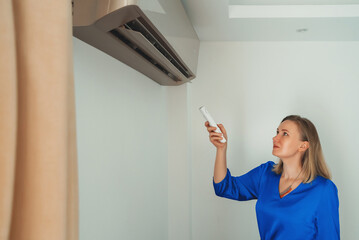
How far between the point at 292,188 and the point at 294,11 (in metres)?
1.07

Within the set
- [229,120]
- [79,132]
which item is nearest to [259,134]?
[229,120]

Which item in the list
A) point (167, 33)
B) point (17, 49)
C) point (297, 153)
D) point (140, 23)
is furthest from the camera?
point (297, 153)

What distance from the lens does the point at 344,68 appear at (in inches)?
90.0

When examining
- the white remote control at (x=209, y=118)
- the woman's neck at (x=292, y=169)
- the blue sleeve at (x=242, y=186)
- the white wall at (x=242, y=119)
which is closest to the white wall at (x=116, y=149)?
the white wall at (x=242, y=119)

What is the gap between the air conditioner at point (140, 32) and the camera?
79 centimetres

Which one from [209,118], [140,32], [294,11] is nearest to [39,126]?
[140,32]

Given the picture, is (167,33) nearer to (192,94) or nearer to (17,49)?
(17,49)

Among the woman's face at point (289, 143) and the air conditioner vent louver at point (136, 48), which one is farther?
the woman's face at point (289, 143)

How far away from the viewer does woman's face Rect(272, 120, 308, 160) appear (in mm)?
1680

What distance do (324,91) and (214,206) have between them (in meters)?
1.24

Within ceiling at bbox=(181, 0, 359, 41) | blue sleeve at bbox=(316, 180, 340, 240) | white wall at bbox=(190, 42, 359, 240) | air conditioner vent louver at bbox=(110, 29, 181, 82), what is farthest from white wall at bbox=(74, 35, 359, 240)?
blue sleeve at bbox=(316, 180, 340, 240)

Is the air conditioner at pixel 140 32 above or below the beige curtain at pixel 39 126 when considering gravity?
above

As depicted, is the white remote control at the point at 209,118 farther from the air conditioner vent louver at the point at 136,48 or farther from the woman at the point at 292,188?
the air conditioner vent louver at the point at 136,48

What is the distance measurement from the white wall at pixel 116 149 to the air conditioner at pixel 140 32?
0.09 meters
